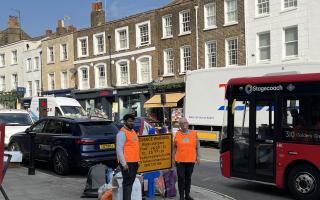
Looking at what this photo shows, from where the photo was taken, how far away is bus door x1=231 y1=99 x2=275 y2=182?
1046 cm

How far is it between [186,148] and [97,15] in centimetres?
3620

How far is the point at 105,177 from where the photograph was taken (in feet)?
32.0

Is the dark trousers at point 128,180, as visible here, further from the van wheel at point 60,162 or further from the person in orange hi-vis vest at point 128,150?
the van wheel at point 60,162

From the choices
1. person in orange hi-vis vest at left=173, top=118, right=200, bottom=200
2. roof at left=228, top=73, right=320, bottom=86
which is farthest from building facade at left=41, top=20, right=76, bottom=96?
person in orange hi-vis vest at left=173, top=118, right=200, bottom=200

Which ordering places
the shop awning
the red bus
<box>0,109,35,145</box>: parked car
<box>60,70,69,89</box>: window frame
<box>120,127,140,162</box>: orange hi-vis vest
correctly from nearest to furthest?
<box>120,127,140,162</box>: orange hi-vis vest < the red bus < <box>0,109,35,145</box>: parked car < the shop awning < <box>60,70,69,89</box>: window frame

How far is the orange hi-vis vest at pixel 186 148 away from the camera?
29.9 feet

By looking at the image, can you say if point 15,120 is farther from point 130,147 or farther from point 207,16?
point 207,16

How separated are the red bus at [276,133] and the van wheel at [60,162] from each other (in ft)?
14.2

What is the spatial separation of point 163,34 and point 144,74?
3.74 metres

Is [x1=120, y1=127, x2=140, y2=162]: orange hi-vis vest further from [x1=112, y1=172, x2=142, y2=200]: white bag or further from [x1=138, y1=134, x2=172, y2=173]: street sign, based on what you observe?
[x1=138, y1=134, x2=172, y2=173]: street sign

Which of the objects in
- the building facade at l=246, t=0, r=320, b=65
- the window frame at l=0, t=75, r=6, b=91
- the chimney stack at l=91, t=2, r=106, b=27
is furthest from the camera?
the window frame at l=0, t=75, r=6, b=91

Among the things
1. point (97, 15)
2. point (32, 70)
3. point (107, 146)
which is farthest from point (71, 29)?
point (107, 146)

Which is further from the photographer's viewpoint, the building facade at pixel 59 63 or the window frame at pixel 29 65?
the window frame at pixel 29 65

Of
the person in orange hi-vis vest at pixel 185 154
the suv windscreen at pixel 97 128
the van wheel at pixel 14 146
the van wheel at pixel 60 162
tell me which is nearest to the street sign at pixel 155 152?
the person in orange hi-vis vest at pixel 185 154
